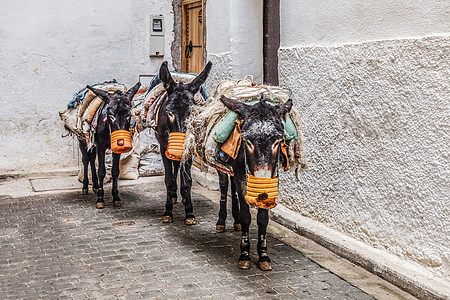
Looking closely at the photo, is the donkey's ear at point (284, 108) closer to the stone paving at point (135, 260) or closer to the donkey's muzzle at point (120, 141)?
the stone paving at point (135, 260)

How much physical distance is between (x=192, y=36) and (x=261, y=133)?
6077 mm

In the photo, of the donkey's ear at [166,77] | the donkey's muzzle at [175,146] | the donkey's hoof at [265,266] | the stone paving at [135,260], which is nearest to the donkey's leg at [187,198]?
the stone paving at [135,260]

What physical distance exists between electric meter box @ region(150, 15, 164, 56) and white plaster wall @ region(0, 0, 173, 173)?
12 centimetres

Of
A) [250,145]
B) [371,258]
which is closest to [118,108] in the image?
[250,145]

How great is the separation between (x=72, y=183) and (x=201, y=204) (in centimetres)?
274

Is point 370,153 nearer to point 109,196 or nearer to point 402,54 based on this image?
point 402,54

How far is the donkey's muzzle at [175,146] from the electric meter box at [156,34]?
4.40 metres

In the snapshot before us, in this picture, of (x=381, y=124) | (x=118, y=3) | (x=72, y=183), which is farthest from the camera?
(x=118, y=3)

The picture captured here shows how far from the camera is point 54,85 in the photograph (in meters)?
10.6

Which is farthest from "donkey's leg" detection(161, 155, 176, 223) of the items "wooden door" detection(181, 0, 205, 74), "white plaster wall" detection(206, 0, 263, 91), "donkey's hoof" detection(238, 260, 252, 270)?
"wooden door" detection(181, 0, 205, 74)

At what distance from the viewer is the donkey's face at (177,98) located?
718cm

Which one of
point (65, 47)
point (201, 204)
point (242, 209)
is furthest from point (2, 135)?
point (242, 209)

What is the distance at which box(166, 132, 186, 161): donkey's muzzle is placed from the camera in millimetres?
6883

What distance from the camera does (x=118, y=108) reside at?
321 inches
